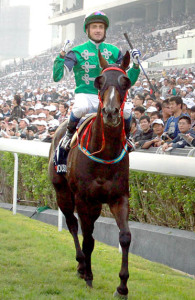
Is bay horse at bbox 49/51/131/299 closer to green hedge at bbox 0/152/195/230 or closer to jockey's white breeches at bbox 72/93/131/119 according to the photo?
jockey's white breeches at bbox 72/93/131/119

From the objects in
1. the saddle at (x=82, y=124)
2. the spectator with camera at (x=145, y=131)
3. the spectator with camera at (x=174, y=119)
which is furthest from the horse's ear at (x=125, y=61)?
the spectator with camera at (x=145, y=131)

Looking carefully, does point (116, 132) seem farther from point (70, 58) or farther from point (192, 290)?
point (192, 290)

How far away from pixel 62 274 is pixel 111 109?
1643mm

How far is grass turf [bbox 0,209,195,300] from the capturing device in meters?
3.81

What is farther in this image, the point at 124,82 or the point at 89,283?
the point at 89,283

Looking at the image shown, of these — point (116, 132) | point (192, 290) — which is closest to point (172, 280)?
point (192, 290)

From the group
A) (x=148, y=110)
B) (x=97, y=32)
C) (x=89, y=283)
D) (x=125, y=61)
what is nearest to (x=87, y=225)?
(x=89, y=283)

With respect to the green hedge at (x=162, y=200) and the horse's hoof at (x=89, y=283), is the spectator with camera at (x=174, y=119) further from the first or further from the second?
the horse's hoof at (x=89, y=283)

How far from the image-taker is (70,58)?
14.9ft

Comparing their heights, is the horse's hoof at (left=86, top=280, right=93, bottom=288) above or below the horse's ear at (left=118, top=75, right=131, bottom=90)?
below

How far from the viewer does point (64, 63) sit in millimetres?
4512

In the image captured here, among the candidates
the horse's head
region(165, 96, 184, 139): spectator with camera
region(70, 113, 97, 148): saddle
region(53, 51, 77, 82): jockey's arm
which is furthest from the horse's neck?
region(165, 96, 184, 139): spectator with camera

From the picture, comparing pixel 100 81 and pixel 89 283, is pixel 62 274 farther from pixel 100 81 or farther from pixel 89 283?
pixel 100 81

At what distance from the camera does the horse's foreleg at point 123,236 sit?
12.2ft
